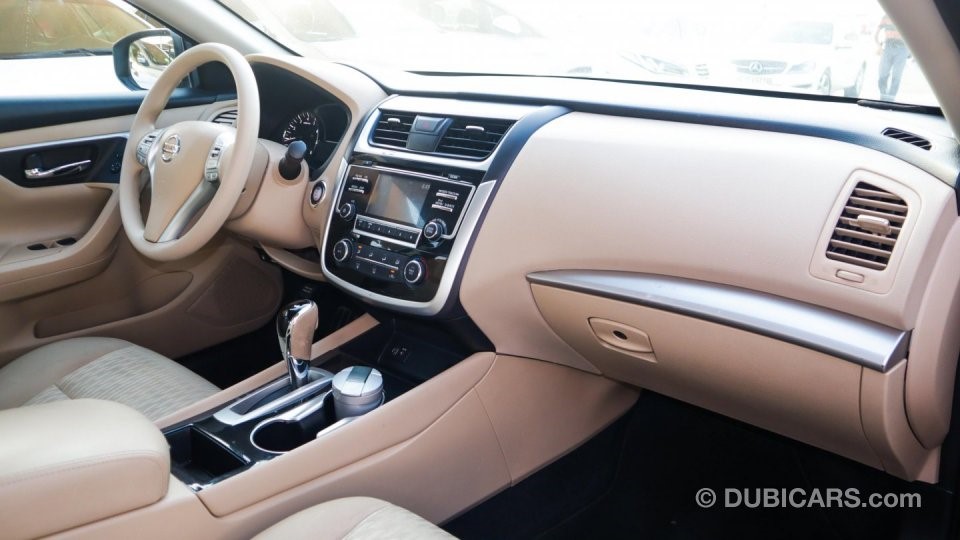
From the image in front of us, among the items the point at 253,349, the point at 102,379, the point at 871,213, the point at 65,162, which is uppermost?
the point at 871,213

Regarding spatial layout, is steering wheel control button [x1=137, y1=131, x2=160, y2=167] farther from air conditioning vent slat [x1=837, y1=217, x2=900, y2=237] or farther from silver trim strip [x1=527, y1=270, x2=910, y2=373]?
air conditioning vent slat [x1=837, y1=217, x2=900, y2=237]

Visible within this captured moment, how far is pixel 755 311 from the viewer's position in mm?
1270

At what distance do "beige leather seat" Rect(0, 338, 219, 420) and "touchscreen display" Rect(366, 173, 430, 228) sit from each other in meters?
0.52

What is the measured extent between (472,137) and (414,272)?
11.8 inches

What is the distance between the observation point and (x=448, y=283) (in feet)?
5.15

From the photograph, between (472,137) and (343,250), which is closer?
(472,137)

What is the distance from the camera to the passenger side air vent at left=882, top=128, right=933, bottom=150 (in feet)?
4.04

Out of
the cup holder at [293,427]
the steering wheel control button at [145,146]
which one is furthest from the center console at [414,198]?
the steering wheel control button at [145,146]

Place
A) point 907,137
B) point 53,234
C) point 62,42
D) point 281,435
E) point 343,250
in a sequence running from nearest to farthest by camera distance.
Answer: point 907,137 → point 281,435 → point 343,250 → point 53,234 → point 62,42

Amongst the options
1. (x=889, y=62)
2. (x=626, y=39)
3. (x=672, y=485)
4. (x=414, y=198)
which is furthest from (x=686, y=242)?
(x=672, y=485)

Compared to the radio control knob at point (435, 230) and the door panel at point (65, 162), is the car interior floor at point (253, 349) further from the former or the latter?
the radio control knob at point (435, 230)

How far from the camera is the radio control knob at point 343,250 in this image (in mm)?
1787

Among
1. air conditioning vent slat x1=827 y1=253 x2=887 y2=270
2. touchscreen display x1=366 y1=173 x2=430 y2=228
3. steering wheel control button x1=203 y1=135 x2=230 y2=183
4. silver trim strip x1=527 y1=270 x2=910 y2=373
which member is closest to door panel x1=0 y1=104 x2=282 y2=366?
steering wheel control button x1=203 y1=135 x2=230 y2=183

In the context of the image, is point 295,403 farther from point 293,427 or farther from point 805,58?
point 805,58
